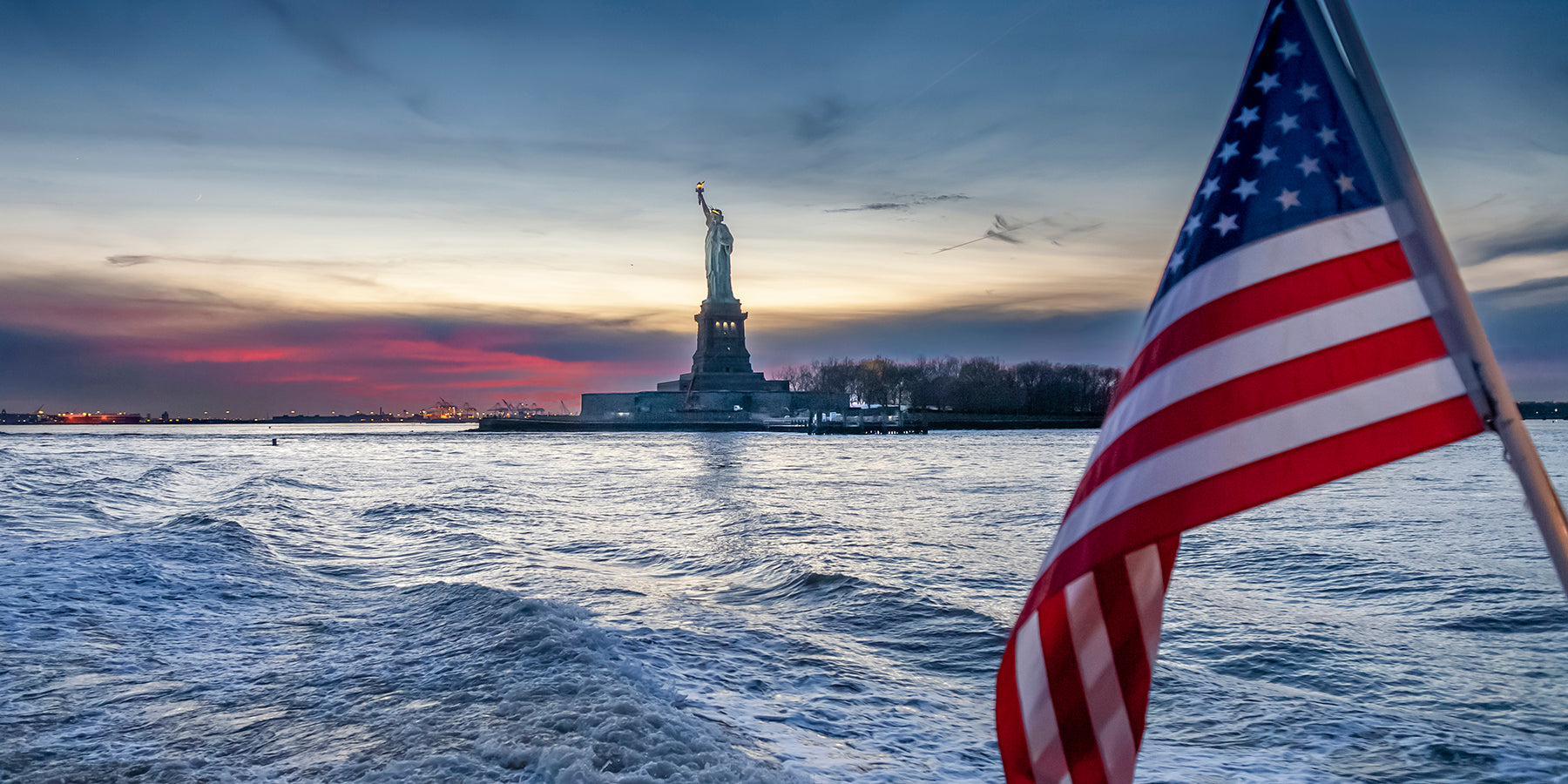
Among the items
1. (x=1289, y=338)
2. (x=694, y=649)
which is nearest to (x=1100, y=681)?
(x=1289, y=338)

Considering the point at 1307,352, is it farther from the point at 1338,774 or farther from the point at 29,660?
the point at 29,660

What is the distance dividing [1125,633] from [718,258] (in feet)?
251

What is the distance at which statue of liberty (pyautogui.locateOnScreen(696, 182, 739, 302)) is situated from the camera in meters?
76.8

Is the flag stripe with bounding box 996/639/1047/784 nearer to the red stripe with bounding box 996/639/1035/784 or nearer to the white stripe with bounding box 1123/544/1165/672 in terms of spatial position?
the red stripe with bounding box 996/639/1035/784

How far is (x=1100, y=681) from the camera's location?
206 centimetres

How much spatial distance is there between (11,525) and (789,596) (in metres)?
11.8

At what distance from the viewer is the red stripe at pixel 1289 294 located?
1.90m

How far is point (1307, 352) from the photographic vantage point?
6.30ft

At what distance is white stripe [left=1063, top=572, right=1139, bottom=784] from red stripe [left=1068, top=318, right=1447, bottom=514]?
340 millimetres

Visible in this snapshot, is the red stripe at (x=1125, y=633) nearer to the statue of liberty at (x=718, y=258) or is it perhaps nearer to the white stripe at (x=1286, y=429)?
the white stripe at (x=1286, y=429)

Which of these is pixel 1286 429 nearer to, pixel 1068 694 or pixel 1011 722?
pixel 1068 694

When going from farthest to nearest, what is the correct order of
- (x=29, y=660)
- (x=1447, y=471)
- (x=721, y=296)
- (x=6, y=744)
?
(x=721, y=296)
(x=1447, y=471)
(x=29, y=660)
(x=6, y=744)

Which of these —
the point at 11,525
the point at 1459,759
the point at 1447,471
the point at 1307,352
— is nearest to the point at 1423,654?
the point at 1459,759

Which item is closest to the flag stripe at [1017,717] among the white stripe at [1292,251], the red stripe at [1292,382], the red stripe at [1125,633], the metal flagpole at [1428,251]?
the red stripe at [1125,633]
